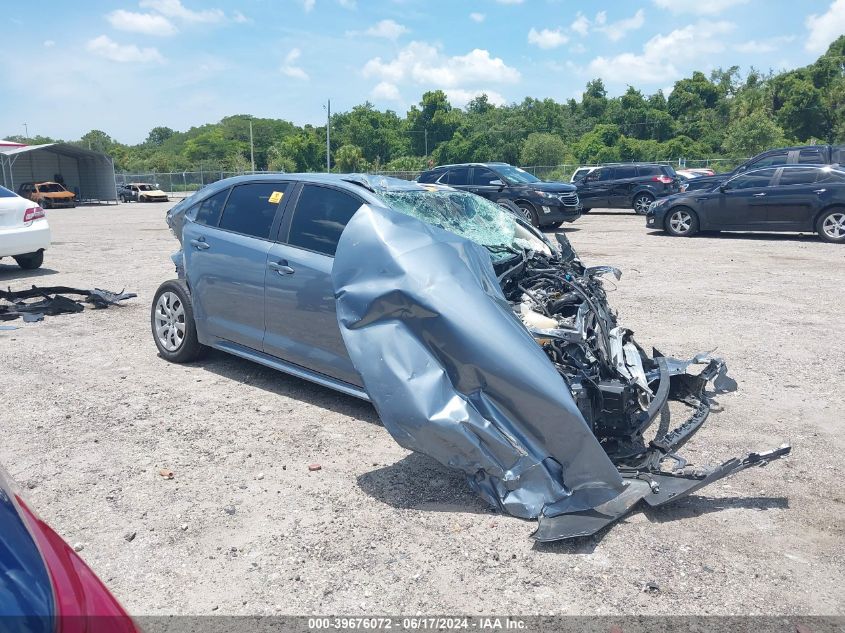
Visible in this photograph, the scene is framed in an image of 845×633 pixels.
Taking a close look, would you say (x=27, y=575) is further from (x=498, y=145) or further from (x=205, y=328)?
(x=498, y=145)

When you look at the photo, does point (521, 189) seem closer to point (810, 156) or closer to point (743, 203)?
point (743, 203)

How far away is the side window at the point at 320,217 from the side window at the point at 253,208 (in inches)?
11.9

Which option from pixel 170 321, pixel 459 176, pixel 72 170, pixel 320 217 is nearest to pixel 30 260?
pixel 170 321

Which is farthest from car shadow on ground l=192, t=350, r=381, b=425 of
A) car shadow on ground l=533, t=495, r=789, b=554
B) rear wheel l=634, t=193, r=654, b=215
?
rear wheel l=634, t=193, r=654, b=215

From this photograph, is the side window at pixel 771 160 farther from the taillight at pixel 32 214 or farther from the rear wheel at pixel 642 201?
the taillight at pixel 32 214

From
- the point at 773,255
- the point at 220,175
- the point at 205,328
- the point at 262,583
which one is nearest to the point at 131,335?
the point at 205,328

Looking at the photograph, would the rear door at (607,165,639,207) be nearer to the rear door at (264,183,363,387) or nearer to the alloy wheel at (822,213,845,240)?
the alloy wheel at (822,213,845,240)

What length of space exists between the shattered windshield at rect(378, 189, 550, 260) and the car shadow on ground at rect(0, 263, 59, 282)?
335 inches

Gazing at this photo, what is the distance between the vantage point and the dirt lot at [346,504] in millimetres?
3109

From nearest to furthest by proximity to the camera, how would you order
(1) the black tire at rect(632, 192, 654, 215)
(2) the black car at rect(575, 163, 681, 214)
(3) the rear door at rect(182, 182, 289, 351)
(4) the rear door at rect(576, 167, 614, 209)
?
(3) the rear door at rect(182, 182, 289, 351) → (2) the black car at rect(575, 163, 681, 214) → (1) the black tire at rect(632, 192, 654, 215) → (4) the rear door at rect(576, 167, 614, 209)

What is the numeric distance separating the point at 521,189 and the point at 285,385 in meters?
12.9

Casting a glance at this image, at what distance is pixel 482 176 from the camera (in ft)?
60.0

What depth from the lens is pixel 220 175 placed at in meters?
53.6

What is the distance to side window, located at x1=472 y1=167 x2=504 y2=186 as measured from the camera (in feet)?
59.5
